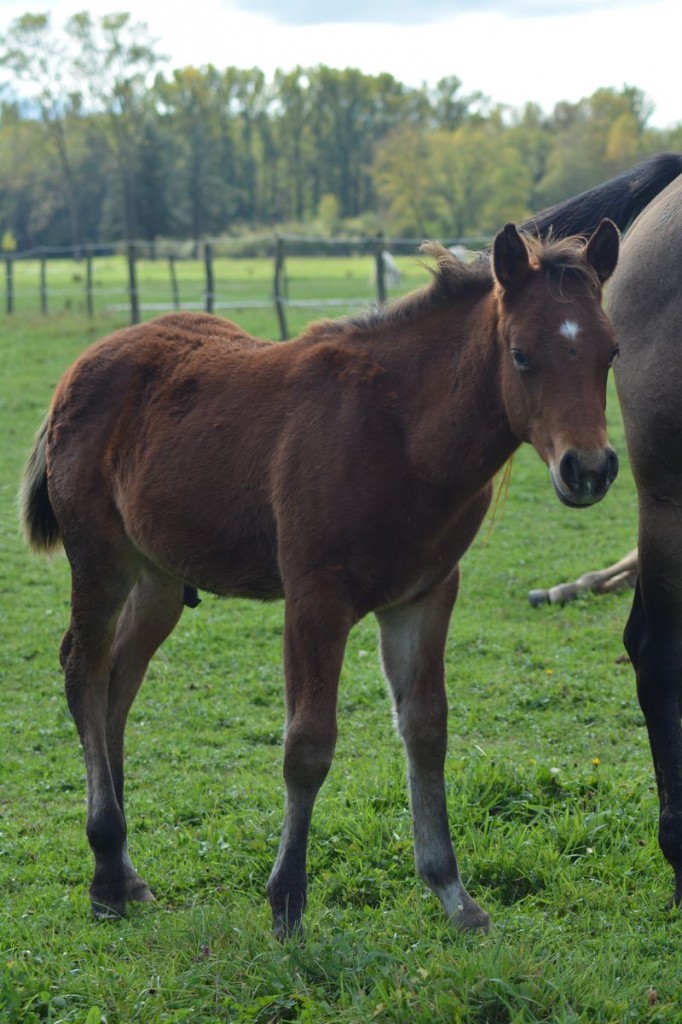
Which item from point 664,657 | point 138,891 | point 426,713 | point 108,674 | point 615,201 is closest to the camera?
point 426,713

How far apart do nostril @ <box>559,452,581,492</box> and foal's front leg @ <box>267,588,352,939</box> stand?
822 millimetres

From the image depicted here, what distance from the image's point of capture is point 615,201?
14.6ft

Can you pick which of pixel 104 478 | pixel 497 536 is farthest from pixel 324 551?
pixel 497 536

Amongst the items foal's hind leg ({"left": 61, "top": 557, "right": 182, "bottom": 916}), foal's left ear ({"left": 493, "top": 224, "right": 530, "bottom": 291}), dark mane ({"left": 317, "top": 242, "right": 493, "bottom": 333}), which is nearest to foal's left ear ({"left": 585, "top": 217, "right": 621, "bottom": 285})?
foal's left ear ({"left": 493, "top": 224, "right": 530, "bottom": 291})

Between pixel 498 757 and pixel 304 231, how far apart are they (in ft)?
185

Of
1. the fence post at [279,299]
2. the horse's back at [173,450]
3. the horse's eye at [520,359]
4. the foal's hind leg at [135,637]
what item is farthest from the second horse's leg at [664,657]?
the fence post at [279,299]

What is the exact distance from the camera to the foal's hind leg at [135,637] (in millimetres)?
4285

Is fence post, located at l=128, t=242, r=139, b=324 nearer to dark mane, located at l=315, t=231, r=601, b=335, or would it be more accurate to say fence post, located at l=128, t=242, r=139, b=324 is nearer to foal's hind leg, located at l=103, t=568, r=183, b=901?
foal's hind leg, located at l=103, t=568, r=183, b=901

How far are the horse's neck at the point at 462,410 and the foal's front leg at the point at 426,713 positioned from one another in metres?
0.47

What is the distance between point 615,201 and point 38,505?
2585 millimetres

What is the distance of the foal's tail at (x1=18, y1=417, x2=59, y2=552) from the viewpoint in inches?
175

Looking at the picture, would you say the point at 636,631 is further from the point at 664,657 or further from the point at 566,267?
the point at 566,267

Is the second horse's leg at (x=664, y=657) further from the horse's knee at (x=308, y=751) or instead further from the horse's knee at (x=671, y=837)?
the horse's knee at (x=308, y=751)

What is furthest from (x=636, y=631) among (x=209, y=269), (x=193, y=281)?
(x=193, y=281)
